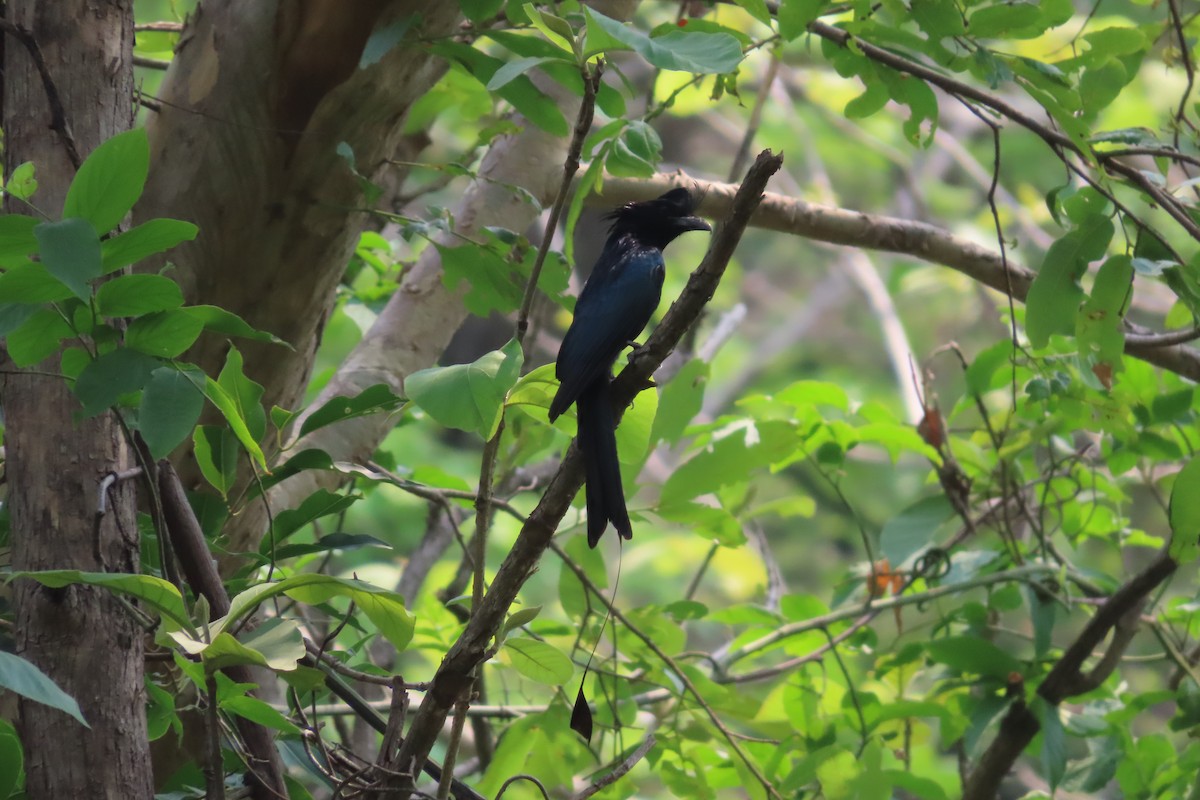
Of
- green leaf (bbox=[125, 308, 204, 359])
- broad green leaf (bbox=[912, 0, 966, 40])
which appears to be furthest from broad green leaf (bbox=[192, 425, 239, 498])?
broad green leaf (bbox=[912, 0, 966, 40])

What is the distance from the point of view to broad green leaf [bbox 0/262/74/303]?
1.13m

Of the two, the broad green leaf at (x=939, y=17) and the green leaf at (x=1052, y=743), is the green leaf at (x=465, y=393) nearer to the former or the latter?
the broad green leaf at (x=939, y=17)

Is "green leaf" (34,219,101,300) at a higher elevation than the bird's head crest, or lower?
higher

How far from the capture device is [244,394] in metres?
1.42

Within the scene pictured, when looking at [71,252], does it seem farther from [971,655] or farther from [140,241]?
[971,655]

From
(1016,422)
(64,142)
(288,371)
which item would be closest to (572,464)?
(64,142)

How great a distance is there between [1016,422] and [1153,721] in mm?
8680

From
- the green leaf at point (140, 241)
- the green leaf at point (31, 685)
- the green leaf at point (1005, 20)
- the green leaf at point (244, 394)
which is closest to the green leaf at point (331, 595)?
the green leaf at point (31, 685)

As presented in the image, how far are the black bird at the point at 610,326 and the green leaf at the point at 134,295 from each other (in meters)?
0.55

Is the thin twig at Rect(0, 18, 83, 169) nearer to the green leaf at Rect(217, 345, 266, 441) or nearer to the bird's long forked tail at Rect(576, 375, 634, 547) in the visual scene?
the green leaf at Rect(217, 345, 266, 441)

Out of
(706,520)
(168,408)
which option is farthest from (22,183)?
(706,520)

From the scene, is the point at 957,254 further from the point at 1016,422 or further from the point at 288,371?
the point at 288,371

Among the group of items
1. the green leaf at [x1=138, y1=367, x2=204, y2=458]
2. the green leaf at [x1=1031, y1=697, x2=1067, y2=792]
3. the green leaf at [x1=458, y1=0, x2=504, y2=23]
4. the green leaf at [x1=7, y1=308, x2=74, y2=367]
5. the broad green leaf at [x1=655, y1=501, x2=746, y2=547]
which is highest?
the green leaf at [x1=458, y1=0, x2=504, y2=23]

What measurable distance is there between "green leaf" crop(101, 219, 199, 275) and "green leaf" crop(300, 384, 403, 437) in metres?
0.36
